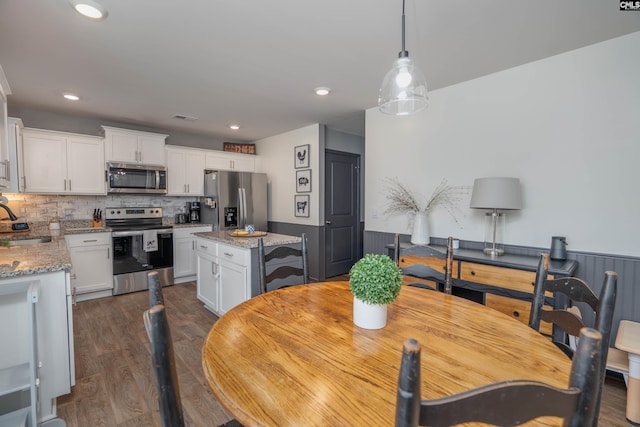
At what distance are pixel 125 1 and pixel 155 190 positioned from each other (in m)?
3.16

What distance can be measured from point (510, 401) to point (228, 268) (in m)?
2.77

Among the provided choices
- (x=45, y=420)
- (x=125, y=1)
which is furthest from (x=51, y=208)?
(x=125, y=1)

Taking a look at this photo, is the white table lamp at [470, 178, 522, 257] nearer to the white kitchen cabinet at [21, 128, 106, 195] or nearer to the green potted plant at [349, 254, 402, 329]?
the green potted plant at [349, 254, 402, 329]

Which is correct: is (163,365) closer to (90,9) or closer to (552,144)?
(90,9)

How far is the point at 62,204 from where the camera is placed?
165 inches

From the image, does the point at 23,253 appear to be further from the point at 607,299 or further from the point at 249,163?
the point at 249,163

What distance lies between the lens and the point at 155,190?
4523mm

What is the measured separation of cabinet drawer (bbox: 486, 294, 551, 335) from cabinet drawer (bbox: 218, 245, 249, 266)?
2.06 m

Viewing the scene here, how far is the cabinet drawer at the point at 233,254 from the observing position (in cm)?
274

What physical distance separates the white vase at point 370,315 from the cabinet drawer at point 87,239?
4026 mm

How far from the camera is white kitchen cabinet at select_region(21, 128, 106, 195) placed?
3709mm

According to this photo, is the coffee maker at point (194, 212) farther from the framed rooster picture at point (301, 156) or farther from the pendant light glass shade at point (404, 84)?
the pendant light glass shade at point (404, 84)

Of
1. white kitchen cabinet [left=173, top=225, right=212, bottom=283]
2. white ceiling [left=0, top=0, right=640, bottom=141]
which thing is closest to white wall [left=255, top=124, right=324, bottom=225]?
white ceiling [left=0, top=0, right=640, bottom=141]

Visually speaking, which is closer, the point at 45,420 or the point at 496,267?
the point at 45,420
